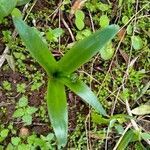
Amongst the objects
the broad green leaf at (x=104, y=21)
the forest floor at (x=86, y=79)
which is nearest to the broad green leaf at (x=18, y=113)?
the forest floor at (x=86, y=79)

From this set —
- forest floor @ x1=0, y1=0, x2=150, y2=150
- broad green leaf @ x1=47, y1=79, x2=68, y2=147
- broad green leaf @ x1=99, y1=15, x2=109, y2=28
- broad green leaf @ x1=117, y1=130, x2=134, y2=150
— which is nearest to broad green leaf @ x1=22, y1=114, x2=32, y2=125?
forest floor @ x1=0, y1=0, x2=150, y2=150

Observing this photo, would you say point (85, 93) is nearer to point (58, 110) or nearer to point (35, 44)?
point (58, 110)

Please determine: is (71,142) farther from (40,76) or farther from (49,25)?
(49,25)

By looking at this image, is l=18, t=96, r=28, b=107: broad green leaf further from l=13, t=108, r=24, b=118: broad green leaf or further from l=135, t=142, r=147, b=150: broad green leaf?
l=135, t=142, r=147, b=150: broad green leaf

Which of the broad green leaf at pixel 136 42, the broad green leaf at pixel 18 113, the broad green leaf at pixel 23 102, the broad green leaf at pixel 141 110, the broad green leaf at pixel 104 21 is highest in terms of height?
the broad green leaf at pixel 104 21

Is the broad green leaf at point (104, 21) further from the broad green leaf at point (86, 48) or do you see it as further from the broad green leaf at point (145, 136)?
the broad green leaf at point (145, 136)

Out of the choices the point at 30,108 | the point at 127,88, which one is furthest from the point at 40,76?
the point at 127,88

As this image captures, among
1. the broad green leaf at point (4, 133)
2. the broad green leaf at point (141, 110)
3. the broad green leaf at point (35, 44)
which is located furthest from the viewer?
the broad green leaf at point (141, 110)
